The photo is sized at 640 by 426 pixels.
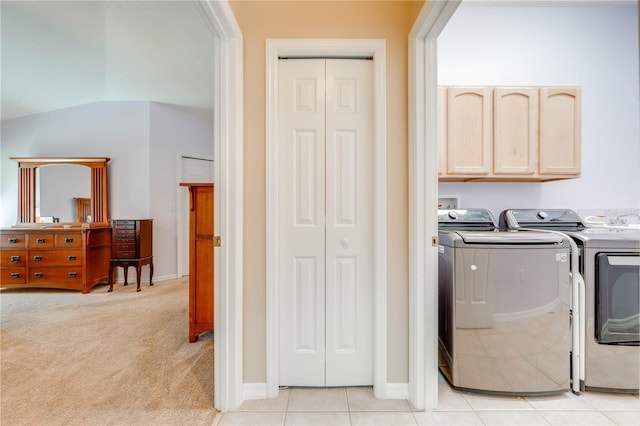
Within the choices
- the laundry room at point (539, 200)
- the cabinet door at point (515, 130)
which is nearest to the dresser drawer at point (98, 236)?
the laundry room at point (539, 200)

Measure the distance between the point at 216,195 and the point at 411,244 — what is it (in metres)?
1.13

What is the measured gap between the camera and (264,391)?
1.54m

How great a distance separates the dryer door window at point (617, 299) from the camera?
4.99ft

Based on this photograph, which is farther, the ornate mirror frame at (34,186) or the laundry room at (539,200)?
the ornate mirror frame at (34,186)

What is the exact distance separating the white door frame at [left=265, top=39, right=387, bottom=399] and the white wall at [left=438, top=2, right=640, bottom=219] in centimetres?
99

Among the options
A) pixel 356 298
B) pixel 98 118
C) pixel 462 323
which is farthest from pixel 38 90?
pixel 462 323

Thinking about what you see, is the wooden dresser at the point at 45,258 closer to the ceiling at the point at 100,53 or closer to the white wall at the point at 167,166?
the white wall at the point at 167,166

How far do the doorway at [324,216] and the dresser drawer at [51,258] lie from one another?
348cm

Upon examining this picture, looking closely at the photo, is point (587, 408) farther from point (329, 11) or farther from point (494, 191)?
point (329, 11)

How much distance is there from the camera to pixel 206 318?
2143mm

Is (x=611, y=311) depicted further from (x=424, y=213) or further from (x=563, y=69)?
(x=563, y=69)

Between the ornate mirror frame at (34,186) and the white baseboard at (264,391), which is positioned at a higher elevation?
the ornate mirror frame at (34,186)

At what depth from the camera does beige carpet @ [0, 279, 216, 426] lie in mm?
1437

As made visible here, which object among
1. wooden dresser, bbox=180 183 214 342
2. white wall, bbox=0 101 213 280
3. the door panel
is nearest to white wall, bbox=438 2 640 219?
the door panel
